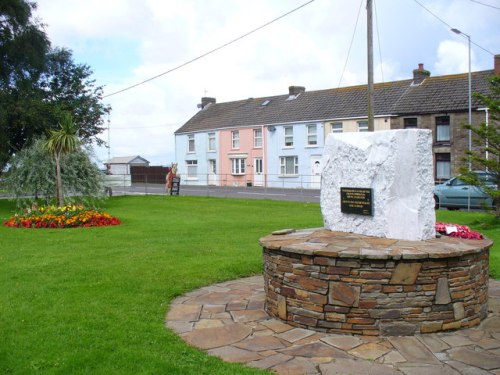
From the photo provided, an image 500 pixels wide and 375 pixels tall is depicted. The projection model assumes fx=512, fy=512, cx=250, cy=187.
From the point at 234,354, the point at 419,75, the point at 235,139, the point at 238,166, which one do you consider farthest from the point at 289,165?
the point at 234,354

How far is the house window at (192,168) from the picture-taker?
5056cm

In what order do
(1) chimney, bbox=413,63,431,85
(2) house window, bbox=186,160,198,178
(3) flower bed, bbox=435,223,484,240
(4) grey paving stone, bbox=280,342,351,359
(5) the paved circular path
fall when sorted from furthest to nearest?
(2) house window, bbox=186,160,198,178 → (1) chimney, bbox=413,63,431,85 → (3) flower bed, bbox=435,223,484,240 → (4) grey paving stone, bbox=280,342,351,359 → (5) the paved circular path

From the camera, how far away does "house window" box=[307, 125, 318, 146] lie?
40.1 m

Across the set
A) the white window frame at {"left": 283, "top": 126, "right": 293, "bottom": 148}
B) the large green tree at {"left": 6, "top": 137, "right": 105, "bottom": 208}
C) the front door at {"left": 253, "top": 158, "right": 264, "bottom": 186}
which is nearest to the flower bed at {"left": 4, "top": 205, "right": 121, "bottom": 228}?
the large green tree at {"left": 6, "top": 137, "right": 105, "bottom": 208}

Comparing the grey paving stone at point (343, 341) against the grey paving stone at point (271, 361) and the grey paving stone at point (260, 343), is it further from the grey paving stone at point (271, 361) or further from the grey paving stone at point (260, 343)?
the grey paving stone at point (271, 361)

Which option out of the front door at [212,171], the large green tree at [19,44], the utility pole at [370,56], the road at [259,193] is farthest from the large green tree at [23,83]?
the front door at [212,171]

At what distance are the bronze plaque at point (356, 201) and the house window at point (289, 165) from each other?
3393 centimetres

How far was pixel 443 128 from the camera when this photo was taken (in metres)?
33.0

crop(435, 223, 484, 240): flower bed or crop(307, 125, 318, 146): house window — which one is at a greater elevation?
crop(307, 125, 318, 146): house window

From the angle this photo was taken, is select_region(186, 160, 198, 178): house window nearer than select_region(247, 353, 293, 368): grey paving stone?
No

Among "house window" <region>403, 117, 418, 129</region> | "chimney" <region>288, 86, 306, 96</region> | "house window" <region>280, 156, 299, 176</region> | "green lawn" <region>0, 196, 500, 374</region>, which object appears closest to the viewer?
"green lawn" <region>0, 196, 500, 374</region>

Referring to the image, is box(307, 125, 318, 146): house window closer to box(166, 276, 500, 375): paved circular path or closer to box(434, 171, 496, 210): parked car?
box(434, 171, 496, 210): parked car

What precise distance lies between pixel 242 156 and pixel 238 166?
4.08 ft

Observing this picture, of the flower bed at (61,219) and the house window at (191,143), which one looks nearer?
the flower bed at (61,219)
